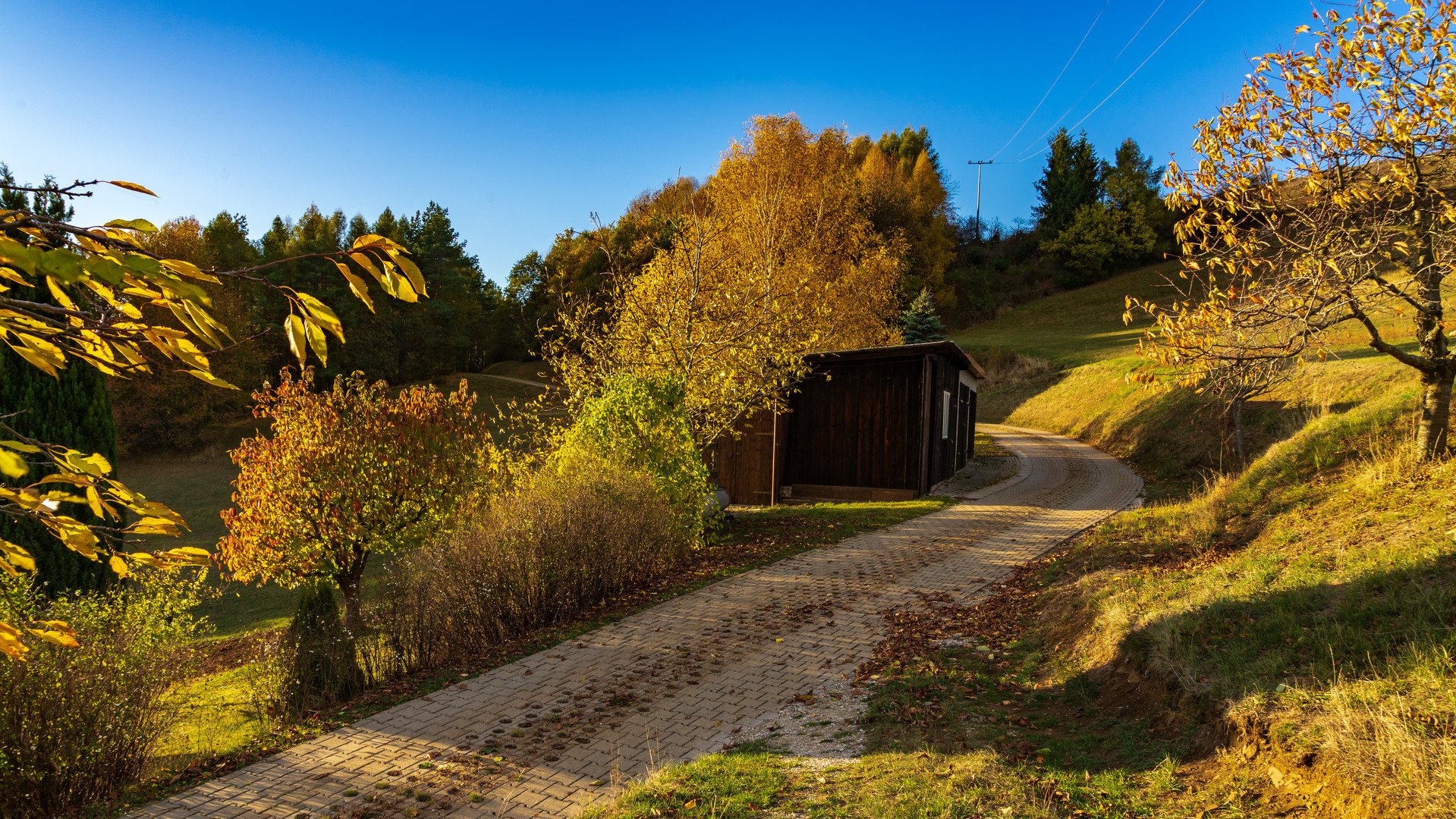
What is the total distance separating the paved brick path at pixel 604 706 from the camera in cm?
411

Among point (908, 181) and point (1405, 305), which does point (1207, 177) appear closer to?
point (1405, 305)

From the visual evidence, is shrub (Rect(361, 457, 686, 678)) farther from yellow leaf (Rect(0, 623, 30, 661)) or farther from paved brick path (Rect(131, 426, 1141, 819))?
yellow leaf (Rect(0, 623, 30, 661))

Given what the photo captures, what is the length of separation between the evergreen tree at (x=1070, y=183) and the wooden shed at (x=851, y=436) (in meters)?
46.0

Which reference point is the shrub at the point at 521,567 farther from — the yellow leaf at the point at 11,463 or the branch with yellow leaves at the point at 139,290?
the yellow leaf at the point at 11,463

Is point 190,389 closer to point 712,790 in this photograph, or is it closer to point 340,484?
point 340,484

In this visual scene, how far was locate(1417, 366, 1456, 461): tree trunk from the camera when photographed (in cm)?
705

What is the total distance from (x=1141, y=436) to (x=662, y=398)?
59.2 feet

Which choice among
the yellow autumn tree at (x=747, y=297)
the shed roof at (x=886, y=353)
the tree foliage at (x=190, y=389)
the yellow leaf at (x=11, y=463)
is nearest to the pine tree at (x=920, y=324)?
the yellow autumn tree at (x=747, y=297)

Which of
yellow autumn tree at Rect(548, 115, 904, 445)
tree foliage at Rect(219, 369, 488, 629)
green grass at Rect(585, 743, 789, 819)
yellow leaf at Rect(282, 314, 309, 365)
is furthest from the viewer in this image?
yellow autumn tree at Rect(548, 115, 904, 445)

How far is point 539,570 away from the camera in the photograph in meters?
7.43

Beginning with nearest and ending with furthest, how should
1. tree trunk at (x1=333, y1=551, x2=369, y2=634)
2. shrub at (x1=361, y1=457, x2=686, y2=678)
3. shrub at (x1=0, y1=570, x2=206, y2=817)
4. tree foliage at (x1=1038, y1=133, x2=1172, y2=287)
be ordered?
shrub at (x1=0, y1=570, x2=206, y2=817) < shrub at (x1=361, y1=457, x2=686, y2=678) < tree trunk at (x1=333, y1=551, x2=369, y2=634) < tree foliage at (x1=1038, y1=133, x2=1172, y2=287)

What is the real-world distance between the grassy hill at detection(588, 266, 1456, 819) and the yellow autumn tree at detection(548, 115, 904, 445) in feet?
18.7

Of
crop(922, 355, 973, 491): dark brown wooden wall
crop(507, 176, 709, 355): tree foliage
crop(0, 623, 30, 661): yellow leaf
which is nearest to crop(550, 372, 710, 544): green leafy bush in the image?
crop(922, 355, 973, 491): dark brown wooden wall

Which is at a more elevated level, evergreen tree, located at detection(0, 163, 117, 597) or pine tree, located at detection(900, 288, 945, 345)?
pine tree, located at detection(900, 288, 945, 345)
